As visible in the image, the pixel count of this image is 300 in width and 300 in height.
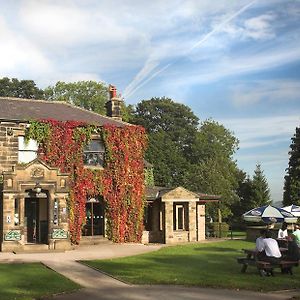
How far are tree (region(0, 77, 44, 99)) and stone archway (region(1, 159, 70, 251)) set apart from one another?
46.5 meters

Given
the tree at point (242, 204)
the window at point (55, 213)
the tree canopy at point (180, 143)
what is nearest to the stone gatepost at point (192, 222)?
the window at point (55, 213)

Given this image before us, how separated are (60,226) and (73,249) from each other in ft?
4.45

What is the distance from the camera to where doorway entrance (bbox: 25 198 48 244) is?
2658 cm

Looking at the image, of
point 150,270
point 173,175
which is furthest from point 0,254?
point 173,175

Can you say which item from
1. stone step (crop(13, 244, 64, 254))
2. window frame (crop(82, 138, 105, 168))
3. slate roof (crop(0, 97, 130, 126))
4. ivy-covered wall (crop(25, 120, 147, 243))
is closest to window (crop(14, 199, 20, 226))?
stone step (crop(13, 244, 64, 254))

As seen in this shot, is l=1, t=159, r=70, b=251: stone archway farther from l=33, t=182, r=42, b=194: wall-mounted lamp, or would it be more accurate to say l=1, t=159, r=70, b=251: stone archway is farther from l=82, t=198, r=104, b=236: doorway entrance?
l=82, t=198, r=104, b=236: doorway entrance

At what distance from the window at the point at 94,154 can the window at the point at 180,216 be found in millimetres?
5893

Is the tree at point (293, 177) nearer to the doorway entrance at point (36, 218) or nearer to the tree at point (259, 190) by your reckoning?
the tree at point (259, 190)

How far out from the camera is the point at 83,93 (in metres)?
65.7

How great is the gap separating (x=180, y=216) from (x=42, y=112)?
11.1 meters

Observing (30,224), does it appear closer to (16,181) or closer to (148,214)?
(16,181)

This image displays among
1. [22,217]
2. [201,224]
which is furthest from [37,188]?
[201,224]

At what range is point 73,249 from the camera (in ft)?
82.9

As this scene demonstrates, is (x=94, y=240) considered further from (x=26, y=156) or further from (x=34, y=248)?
(x=26, y=156)
